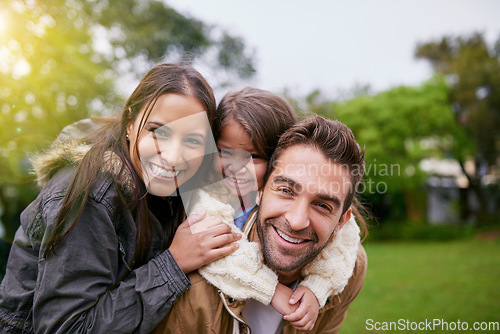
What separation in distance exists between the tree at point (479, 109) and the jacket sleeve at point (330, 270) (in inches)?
788

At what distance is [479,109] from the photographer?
2022cm

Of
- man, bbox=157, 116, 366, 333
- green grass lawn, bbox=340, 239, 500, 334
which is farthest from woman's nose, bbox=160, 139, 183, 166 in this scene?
green grass lawn, bbox=340, 239, 500, 334

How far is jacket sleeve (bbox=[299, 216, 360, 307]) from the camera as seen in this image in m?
2.41

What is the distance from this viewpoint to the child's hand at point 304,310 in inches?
87.3

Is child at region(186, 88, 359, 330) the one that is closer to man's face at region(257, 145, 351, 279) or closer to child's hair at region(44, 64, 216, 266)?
man's face at region(257, 145, 351, 279)

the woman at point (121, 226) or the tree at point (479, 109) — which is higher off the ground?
the woman at point (121, 226)

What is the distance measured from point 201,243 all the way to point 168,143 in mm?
631

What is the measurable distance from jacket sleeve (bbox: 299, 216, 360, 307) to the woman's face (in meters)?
1.00

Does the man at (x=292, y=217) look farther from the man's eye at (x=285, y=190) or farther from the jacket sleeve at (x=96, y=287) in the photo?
the jacket sleeve at (x=96, y=287)

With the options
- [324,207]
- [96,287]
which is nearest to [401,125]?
[324,207]

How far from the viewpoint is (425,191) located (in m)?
22.4

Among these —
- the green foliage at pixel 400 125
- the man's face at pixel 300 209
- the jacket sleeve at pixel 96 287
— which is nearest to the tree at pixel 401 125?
the green foliage at pixel 400 125

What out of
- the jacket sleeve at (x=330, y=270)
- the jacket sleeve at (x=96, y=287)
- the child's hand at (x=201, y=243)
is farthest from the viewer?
the jacket sleeve at (x=330, y=270)

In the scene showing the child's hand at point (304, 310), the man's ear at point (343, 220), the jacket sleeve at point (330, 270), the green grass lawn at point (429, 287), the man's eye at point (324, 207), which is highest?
the man's eye at point (324, 207)
